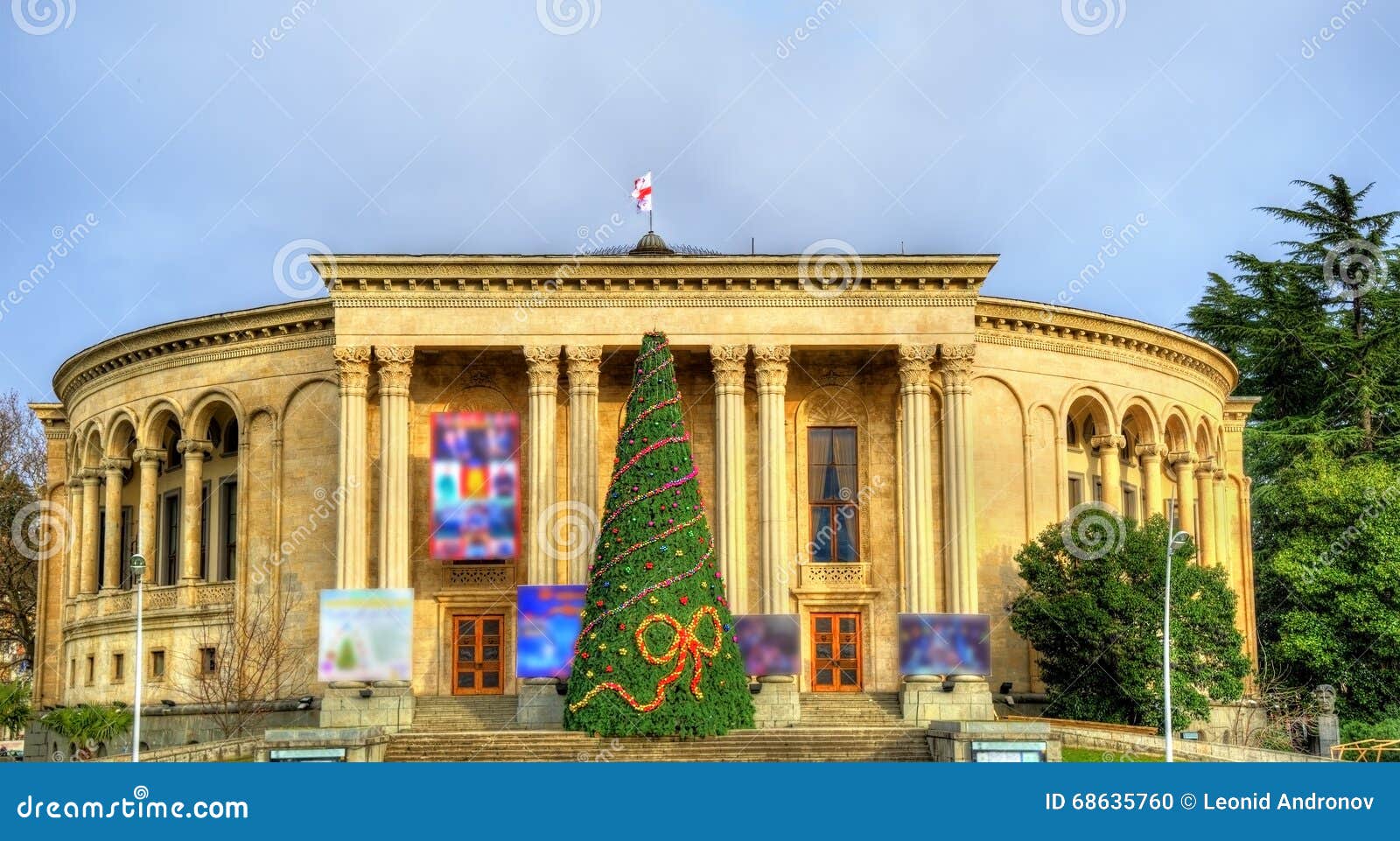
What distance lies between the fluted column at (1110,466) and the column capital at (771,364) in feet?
37.7

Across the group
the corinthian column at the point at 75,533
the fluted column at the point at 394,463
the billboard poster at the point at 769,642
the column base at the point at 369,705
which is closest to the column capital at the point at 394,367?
the fluted column at the point at 394,463

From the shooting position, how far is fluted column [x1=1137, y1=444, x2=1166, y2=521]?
48125mm

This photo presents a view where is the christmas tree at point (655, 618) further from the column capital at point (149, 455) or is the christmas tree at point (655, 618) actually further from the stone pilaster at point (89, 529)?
the stone pilaster at point (89, 529)

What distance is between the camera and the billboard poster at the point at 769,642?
37.9m

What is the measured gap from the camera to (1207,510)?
5134 centimetres

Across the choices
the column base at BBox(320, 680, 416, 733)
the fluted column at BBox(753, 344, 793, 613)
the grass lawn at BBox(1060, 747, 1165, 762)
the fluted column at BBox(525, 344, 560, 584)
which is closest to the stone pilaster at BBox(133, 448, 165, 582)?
the column base at BBox(320, 680, 416, 733)

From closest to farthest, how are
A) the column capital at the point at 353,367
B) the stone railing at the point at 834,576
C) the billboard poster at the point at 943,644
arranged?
the billboard poster at the point at 943,644 < the column capital at the point at 353,367 < the stone railing at the point at 834,576

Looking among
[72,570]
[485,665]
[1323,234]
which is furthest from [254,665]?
[1323,234]

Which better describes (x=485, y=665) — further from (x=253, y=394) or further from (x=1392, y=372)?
(x=1392, y=372)

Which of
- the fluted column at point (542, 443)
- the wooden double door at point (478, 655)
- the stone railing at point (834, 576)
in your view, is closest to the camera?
the fluted column at point (542, 443)

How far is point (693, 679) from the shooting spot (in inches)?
1303

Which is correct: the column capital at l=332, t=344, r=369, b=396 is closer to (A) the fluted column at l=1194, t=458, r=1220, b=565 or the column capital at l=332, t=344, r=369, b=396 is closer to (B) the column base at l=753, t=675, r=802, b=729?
(B) the column base at l=753, t=675, r=802, b=729

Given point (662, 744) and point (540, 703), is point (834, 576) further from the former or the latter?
point (662, 744)

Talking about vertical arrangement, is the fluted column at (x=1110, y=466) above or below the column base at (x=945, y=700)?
above
